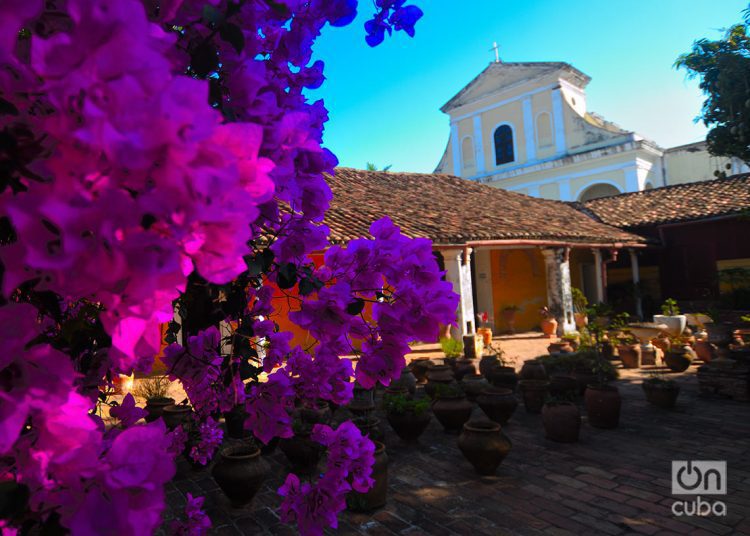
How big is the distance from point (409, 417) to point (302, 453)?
134 centimetres

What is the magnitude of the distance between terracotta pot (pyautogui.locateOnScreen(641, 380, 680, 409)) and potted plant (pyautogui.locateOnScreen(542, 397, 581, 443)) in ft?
6.39

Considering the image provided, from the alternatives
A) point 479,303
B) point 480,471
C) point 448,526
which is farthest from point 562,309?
point 448,526

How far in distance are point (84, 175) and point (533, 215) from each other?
17.0 m

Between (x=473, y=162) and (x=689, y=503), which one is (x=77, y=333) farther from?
(x=473, y=162)

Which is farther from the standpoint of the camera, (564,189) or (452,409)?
(564,189)

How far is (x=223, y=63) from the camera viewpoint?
3.16 ft

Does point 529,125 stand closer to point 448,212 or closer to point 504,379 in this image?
point 448,212

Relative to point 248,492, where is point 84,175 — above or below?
above

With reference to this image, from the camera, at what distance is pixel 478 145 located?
25.5 metres

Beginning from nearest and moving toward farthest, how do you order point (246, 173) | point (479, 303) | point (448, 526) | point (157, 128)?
point (157, 128), point (246, 173), point (448, 526), point (479, 303)

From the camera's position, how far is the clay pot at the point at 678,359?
330 inches

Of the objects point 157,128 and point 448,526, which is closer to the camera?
point 157,128

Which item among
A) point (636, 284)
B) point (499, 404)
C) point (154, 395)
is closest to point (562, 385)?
point (499, 404)

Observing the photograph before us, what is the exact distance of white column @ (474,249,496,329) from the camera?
1530 centimetres
